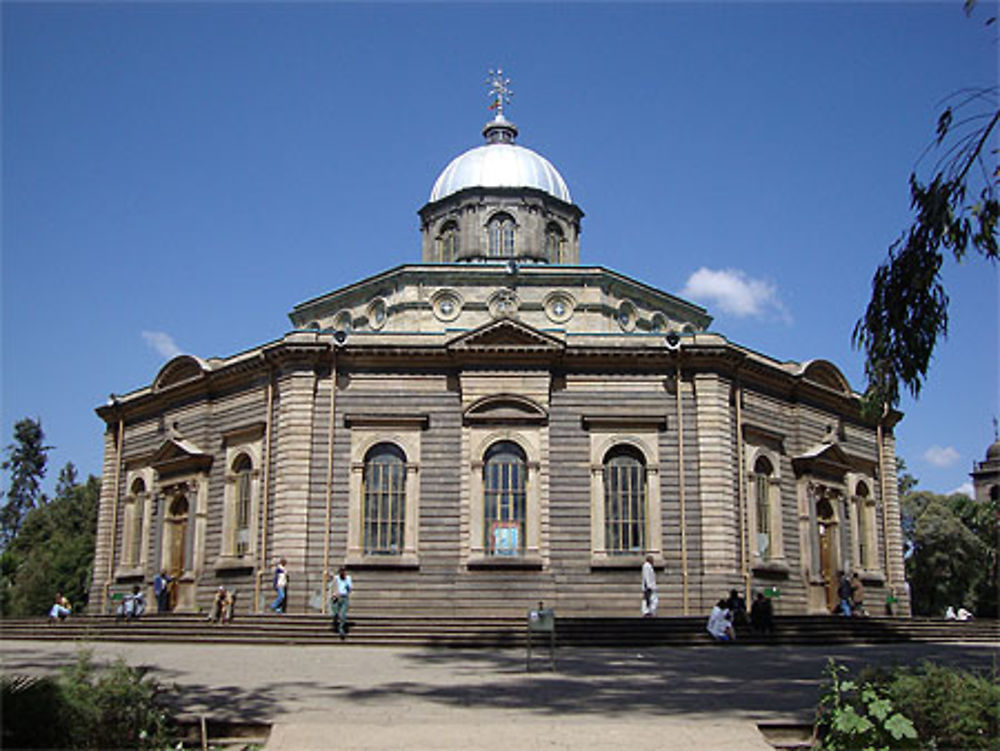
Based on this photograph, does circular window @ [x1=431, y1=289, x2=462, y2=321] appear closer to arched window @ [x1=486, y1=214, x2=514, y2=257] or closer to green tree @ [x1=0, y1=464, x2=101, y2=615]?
arched window @ [x1=486, y1=214, x2=514, y2=257]

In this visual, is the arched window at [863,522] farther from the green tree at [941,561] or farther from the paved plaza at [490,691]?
the green tree at [941,561]

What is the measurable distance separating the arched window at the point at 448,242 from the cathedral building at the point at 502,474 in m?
8.32

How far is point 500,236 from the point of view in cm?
3628

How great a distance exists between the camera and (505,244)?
119ft

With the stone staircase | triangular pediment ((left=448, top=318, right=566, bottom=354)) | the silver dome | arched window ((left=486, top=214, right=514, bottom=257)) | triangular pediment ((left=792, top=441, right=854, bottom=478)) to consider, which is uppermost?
the silver dome

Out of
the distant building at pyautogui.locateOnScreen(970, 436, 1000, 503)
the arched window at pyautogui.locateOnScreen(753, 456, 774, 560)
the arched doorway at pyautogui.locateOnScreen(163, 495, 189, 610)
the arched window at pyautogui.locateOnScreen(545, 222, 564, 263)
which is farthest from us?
the distant building at pyautogui.locateOnScreen(970, 436, 1000, 503)

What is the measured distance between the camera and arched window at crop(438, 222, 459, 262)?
36656 mm

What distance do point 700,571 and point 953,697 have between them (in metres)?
18.2

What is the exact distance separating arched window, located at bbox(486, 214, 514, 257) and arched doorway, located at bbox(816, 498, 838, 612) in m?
13.1

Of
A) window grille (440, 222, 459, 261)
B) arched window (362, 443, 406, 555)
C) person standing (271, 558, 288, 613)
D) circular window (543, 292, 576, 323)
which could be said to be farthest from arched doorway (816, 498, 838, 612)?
person standing (271, 558, 288, 613)

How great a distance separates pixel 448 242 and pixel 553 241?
3.71m

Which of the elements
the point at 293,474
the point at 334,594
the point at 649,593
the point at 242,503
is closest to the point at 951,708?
the point at 334,594

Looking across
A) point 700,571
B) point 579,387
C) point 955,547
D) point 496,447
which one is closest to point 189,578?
point 496,447

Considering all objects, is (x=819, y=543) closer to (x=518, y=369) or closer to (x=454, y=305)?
(x=518, y=369)
